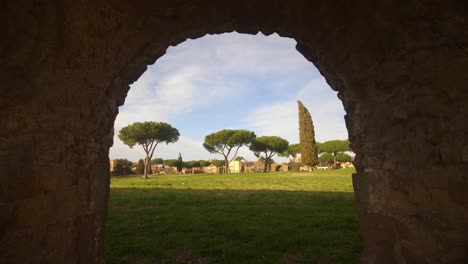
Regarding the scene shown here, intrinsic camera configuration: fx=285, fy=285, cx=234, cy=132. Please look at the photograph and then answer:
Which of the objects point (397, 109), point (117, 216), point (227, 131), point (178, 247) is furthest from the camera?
point (227, 131)

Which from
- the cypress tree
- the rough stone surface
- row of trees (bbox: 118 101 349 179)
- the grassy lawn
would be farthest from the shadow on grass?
the cypress tree

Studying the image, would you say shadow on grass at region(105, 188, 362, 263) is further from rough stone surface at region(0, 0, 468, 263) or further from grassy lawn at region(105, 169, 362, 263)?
rough stone surface at region(0, 0, 468, 263)

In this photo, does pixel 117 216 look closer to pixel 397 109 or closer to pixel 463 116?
pixel 397 109

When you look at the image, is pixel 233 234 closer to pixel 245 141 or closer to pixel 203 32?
pixel 203 32

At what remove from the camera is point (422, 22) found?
2.66 m

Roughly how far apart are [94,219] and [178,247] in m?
2.23

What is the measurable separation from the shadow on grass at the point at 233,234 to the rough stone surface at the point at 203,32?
5.19 feet

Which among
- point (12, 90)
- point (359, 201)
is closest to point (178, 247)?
point (359, 201)

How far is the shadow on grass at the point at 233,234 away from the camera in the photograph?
4441mm

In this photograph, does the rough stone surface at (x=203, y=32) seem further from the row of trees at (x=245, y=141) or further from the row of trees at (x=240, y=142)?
the row of trees at (x=240, y=142)

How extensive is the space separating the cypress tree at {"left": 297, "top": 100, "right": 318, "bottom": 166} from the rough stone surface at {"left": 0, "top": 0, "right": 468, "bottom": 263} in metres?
36.3

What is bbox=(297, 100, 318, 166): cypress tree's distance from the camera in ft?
127

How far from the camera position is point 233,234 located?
18.4ft

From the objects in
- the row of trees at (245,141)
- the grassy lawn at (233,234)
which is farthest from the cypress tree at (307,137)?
the grassy lawn at (233,234)
